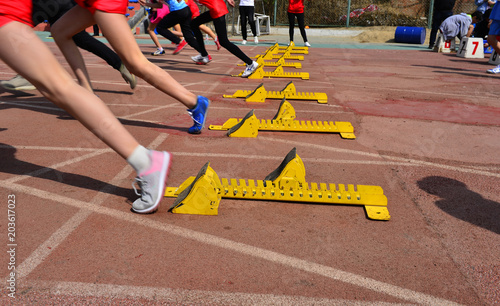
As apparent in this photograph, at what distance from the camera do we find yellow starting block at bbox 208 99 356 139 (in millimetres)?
4207

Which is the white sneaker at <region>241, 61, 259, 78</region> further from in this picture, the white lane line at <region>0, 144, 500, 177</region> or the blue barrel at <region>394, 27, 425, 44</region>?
the blue barrel at <region>394, 27, 425, 44</region>

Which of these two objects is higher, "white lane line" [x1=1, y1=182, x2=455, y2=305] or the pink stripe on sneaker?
the pink stripe on sneaker

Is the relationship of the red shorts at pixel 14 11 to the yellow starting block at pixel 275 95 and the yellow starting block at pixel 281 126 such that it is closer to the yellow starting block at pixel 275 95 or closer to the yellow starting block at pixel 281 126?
the yellow starting block at pixel 281 126

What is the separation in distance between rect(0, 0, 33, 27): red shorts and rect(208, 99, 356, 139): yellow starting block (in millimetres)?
2294

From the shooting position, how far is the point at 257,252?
2.21 meters

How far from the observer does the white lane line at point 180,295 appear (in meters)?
1.83

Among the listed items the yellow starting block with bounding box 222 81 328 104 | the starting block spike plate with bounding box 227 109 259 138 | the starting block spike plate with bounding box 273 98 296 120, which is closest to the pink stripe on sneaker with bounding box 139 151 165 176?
the starting block spike plate with bounding box 227 109 259 138

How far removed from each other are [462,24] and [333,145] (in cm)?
1295

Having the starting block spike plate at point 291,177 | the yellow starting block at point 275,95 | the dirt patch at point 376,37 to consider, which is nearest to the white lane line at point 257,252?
the starting block spike plate at point 291,177

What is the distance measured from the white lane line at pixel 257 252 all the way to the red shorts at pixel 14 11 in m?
1.17

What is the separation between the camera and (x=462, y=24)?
14297 millimetres

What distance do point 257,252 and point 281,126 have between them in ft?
7.88

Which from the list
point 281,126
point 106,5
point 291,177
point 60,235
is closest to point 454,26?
point 281,126

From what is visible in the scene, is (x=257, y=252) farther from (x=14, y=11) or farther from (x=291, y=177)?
(x=14, y=11)
